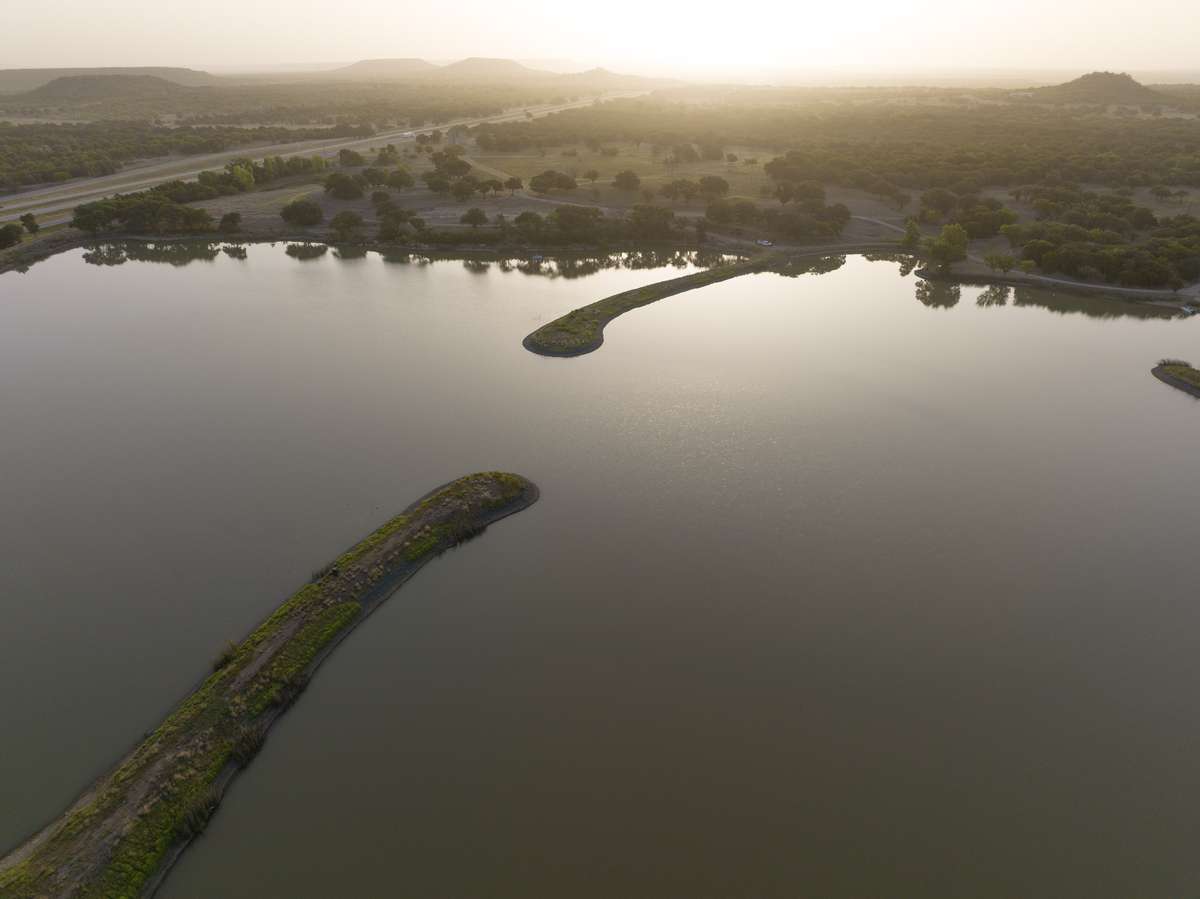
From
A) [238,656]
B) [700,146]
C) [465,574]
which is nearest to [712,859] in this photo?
[465,574]

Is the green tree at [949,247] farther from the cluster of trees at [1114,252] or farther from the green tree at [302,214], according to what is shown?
the green tree at [302,214]

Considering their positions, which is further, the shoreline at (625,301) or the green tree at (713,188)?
the green tree at (713,188)

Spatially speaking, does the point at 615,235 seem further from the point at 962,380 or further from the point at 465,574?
the point at 465,574

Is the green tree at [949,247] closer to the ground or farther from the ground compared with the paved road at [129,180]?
closer to the ground

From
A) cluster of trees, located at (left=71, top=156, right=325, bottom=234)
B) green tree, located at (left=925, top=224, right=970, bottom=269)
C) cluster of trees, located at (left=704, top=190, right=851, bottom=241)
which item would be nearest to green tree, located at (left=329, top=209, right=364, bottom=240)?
cluster of trees, located at (left=71, top=156, right=325, bottom=234)

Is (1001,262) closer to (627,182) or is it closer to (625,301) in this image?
(625,301)

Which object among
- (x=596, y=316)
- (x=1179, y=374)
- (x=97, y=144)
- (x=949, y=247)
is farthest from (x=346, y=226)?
(x=97, y=144)

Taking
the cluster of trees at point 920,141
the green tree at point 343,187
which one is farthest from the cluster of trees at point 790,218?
the green tree at point 343,187

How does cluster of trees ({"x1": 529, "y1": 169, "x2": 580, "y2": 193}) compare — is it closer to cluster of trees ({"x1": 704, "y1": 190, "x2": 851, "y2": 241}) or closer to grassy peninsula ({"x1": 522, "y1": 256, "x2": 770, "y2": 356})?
cluster of trees ({"x1": 704, "y1": 190, "x2": 851, "y2": 241})
